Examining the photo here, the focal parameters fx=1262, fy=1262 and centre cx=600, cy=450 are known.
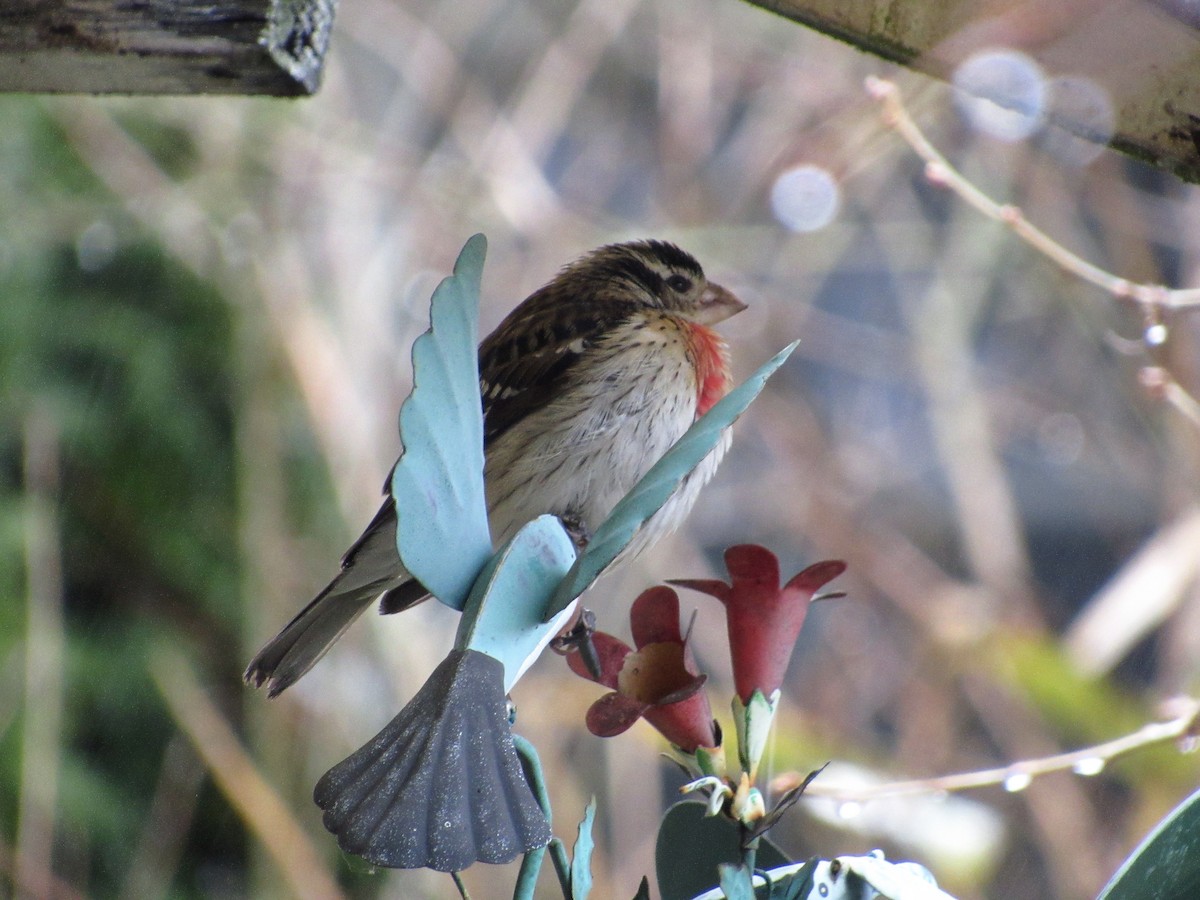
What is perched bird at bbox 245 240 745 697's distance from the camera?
1749 mm

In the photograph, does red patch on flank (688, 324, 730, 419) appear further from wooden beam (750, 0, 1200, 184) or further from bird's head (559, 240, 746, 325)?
wooden beam (750, 0, 1200, 184)

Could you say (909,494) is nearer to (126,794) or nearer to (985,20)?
(126,794)

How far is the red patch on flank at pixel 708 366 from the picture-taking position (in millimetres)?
1896

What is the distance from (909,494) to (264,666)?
2988 millimetres

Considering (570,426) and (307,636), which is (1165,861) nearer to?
(570,426)

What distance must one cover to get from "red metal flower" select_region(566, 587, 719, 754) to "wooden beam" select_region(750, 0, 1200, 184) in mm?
537

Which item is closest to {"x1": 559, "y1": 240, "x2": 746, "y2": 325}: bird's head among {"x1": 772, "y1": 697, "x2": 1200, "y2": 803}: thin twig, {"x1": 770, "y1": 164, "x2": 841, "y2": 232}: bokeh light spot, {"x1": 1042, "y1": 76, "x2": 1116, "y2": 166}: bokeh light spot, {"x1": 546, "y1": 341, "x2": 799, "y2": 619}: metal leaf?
{"x1": 772, "y1": 697, "x2": 1200, "y2": 803}: thin twig

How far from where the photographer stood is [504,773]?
0.69 meters

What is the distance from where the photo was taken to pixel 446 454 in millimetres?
773

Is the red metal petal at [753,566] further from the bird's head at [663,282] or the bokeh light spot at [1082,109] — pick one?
the bird's head at [663,282]

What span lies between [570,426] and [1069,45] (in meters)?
0.92

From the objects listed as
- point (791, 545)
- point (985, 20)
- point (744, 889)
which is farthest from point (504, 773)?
point (791, 545)

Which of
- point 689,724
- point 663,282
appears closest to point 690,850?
point 689,724

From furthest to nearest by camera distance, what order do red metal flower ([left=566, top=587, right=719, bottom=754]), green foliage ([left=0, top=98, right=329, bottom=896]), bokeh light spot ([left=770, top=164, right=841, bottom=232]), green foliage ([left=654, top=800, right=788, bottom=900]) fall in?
1. bokeh light spot ([left=770, top=164, right=841, bottom=232])
2. green foliage ([left=0, top=98, right=329, bottom=896])
3. green foliage ([left=654, top=800, right=788, bottom=900])
4. red metal flower ([left=566, top=587, right=719, bottom=754])
